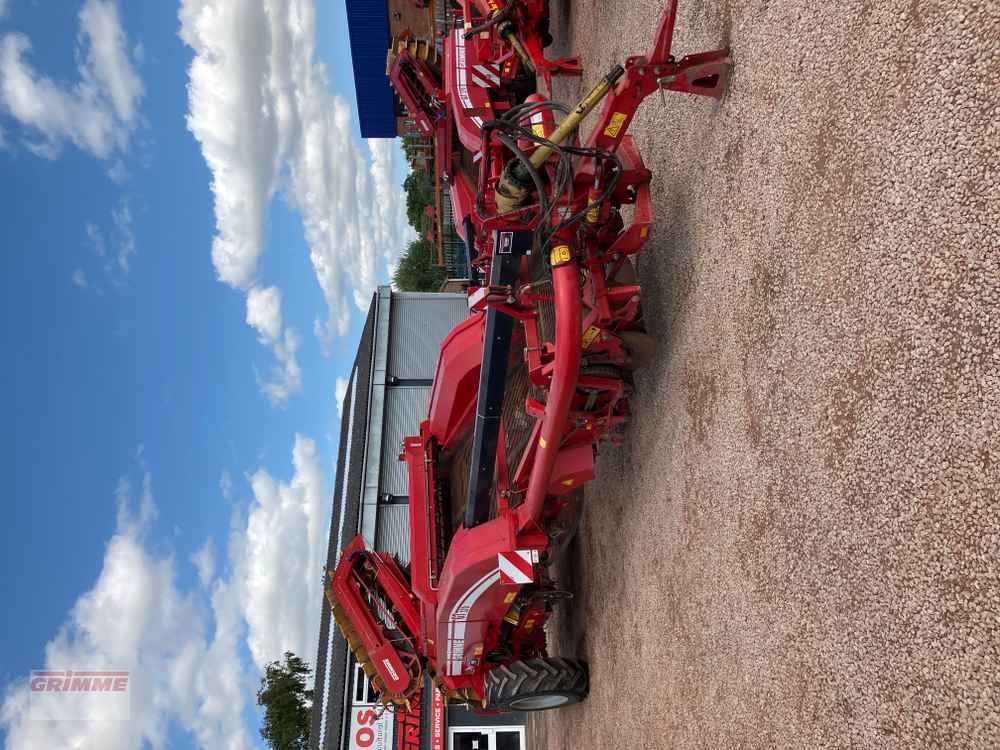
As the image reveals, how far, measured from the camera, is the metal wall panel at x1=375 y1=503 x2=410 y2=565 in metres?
9.73

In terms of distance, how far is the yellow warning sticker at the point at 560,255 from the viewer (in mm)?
3137

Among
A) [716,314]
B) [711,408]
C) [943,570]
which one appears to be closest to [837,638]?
[943,570]

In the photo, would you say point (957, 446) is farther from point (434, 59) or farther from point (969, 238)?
point (434, 59)

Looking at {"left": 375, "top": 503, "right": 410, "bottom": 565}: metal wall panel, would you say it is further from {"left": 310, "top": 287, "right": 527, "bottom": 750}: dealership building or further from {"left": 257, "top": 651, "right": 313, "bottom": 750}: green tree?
{"left": 257, "top": 651, "right": 313, "bottom": 750}: green tree

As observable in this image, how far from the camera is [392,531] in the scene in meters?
9.84

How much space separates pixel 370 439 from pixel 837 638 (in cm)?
884

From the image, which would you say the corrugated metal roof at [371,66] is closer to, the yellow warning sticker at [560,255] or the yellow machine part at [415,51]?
the yellow machine part at [415,51]

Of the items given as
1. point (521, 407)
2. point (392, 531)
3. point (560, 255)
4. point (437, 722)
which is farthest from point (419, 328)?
point (560, 255)

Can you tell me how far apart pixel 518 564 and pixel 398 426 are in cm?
694

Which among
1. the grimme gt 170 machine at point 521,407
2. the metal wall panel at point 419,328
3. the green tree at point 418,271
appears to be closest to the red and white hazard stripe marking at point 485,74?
the grimme gt 170 machine at point 521,407

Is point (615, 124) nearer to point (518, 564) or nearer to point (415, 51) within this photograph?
point (518, 564)

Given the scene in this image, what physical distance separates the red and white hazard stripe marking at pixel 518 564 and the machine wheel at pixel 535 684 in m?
1.08

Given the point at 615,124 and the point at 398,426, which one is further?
the point at 398,426

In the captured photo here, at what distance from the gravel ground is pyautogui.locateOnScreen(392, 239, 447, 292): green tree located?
18559mm
